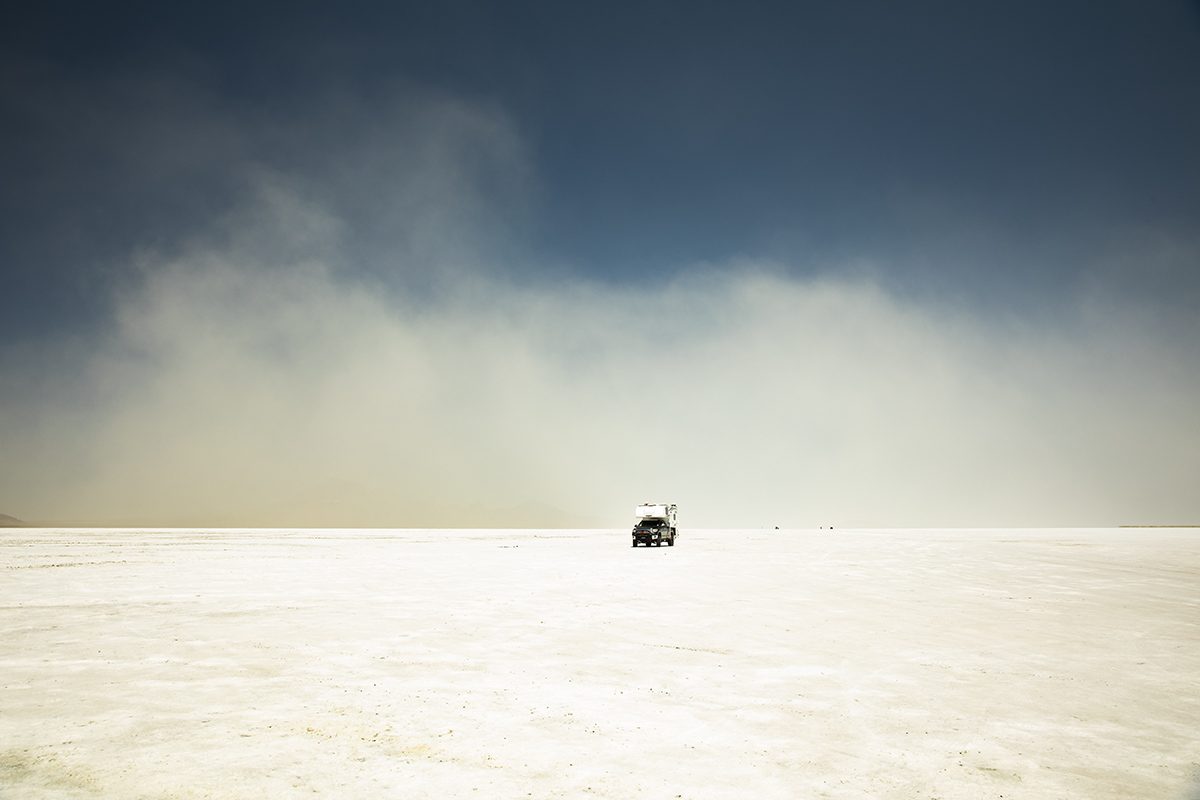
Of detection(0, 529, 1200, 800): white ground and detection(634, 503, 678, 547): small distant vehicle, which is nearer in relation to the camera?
detection(0, 529, 1200, 800): white ground

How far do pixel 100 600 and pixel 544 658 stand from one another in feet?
46.8

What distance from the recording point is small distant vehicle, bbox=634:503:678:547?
159ft

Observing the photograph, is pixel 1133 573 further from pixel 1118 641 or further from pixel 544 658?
pixel 544 658

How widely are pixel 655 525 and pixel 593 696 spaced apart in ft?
141

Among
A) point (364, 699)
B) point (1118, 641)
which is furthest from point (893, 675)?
point (364, 699)

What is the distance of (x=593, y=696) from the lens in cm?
845

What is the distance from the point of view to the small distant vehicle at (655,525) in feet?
159

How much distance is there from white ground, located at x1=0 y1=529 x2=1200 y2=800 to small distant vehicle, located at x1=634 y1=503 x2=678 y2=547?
3071 centimetres

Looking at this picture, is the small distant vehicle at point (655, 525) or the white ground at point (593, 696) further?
the small distant vehicle at point (655, 525)

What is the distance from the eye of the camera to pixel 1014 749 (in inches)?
265

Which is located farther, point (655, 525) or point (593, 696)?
point (655, 525)

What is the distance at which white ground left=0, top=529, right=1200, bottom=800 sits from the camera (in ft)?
19.2

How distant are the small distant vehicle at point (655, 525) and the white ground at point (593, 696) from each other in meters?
30.7

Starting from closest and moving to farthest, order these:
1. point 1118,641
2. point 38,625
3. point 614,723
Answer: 1. point 614,723
2. point 1118,641
3. point 38,625
